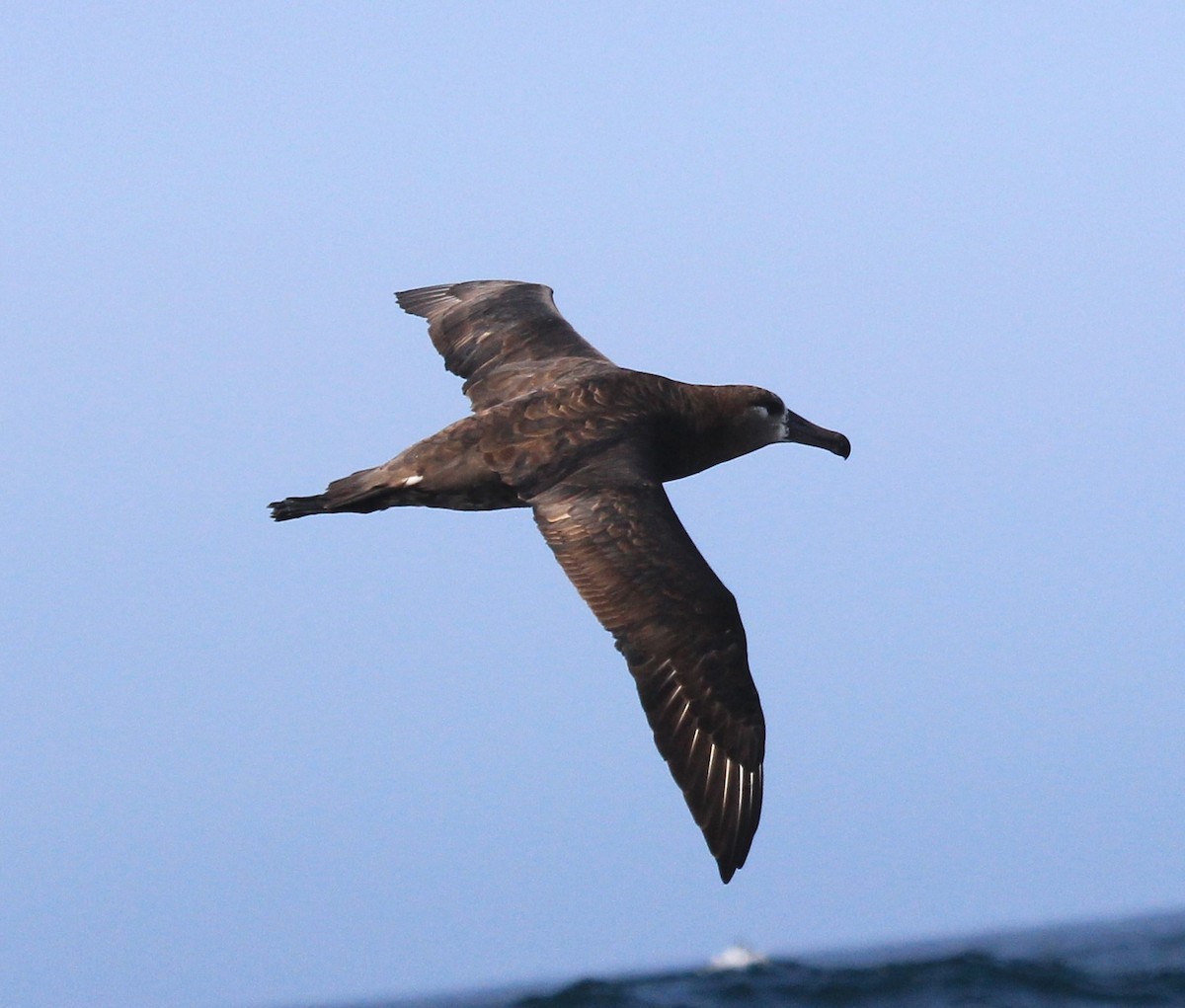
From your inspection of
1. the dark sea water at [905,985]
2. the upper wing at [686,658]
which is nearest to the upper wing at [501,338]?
the upper wing at [686,658]

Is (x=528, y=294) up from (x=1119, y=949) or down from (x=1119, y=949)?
up

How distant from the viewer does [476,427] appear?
1210cm

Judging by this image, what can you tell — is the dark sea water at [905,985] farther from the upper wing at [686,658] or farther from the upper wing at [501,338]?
the upper wing at [686,658]

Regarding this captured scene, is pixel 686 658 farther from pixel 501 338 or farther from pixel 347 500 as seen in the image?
pixel 501 338

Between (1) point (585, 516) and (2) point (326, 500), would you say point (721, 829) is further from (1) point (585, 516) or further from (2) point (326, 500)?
(2) point (326, 500)

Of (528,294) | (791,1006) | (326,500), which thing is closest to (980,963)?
(791,1006)

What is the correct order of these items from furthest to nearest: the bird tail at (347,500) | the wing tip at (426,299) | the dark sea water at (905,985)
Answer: the dark sea water at (905,985) < the wing tip at (426,299) < the bird tail at (347,500)

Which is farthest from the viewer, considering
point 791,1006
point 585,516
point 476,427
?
point 791,1006

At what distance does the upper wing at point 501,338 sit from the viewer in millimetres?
13445

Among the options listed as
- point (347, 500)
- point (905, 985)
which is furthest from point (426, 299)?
point (905, 985)

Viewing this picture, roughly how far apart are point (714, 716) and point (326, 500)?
3135 mm

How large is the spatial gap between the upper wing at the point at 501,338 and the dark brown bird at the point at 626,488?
17mm

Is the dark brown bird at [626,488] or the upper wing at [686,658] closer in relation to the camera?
the upper wing at [686,658]

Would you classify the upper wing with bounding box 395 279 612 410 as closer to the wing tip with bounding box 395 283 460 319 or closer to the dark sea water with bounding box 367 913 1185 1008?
the wing tip with bounding box 395 283 460 319
